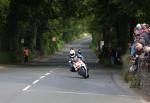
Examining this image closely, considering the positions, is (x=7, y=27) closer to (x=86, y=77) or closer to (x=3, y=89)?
(x=86, y=77)

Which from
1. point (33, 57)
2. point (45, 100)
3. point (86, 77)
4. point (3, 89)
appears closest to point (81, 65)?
point (86, 77)

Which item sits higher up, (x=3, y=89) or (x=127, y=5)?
(x=127, y=5)

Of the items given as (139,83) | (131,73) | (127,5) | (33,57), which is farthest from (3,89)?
(33,57)

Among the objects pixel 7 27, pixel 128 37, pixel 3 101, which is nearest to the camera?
pixel 3 101

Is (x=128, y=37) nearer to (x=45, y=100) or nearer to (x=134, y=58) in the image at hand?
(x=134, y=58)

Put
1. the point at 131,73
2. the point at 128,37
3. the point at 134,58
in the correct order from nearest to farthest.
A: 1. the point at 134,58
2. the point at 131,73
3. the point at 128,37

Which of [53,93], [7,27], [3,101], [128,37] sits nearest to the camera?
[3,101]

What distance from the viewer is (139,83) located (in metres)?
25.0

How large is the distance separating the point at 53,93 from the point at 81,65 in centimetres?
1160

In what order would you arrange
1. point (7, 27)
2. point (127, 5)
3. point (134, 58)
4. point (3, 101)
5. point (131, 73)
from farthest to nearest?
point (7, 27) → point (127, 5) → point (131, 73) → point (134, 58) → point (3, 101)

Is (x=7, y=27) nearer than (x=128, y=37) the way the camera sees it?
No

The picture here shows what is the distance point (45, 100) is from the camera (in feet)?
61.4

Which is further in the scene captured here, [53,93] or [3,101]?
[53,93]

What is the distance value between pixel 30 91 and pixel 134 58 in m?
6.36
